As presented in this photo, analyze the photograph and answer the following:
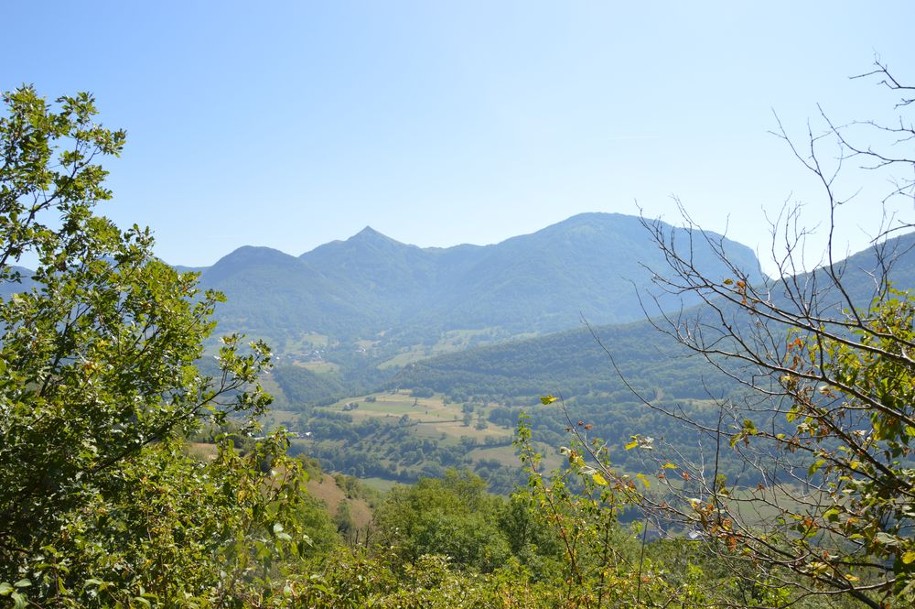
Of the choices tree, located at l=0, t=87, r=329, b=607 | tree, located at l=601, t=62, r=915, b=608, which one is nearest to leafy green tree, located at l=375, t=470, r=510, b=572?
tree, located at l=0, t=87, r=329, b=607

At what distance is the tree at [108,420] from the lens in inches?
182

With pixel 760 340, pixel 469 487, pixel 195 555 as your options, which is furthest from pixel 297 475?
pixel 469 487

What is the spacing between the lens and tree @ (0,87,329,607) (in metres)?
4.63

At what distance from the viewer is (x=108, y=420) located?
6020 mm

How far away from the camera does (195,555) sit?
5.69m

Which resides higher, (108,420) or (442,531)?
(108,420)

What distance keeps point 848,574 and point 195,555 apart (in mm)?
6284

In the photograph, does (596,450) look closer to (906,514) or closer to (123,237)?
(906,514)

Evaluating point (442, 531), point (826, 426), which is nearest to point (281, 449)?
point (826, 426)

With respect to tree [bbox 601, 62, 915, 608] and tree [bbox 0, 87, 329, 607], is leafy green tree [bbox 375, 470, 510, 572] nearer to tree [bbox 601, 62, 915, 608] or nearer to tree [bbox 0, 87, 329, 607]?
tree [bbox 0, 87, 329, 607]

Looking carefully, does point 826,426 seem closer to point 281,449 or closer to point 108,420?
point 281,449

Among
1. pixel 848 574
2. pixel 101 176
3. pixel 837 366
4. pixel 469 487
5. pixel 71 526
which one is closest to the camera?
pixel 848 574

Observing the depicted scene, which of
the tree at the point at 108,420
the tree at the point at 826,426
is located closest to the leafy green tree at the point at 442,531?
the tree at the point at 108,420

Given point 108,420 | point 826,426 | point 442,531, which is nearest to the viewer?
point 826,426
